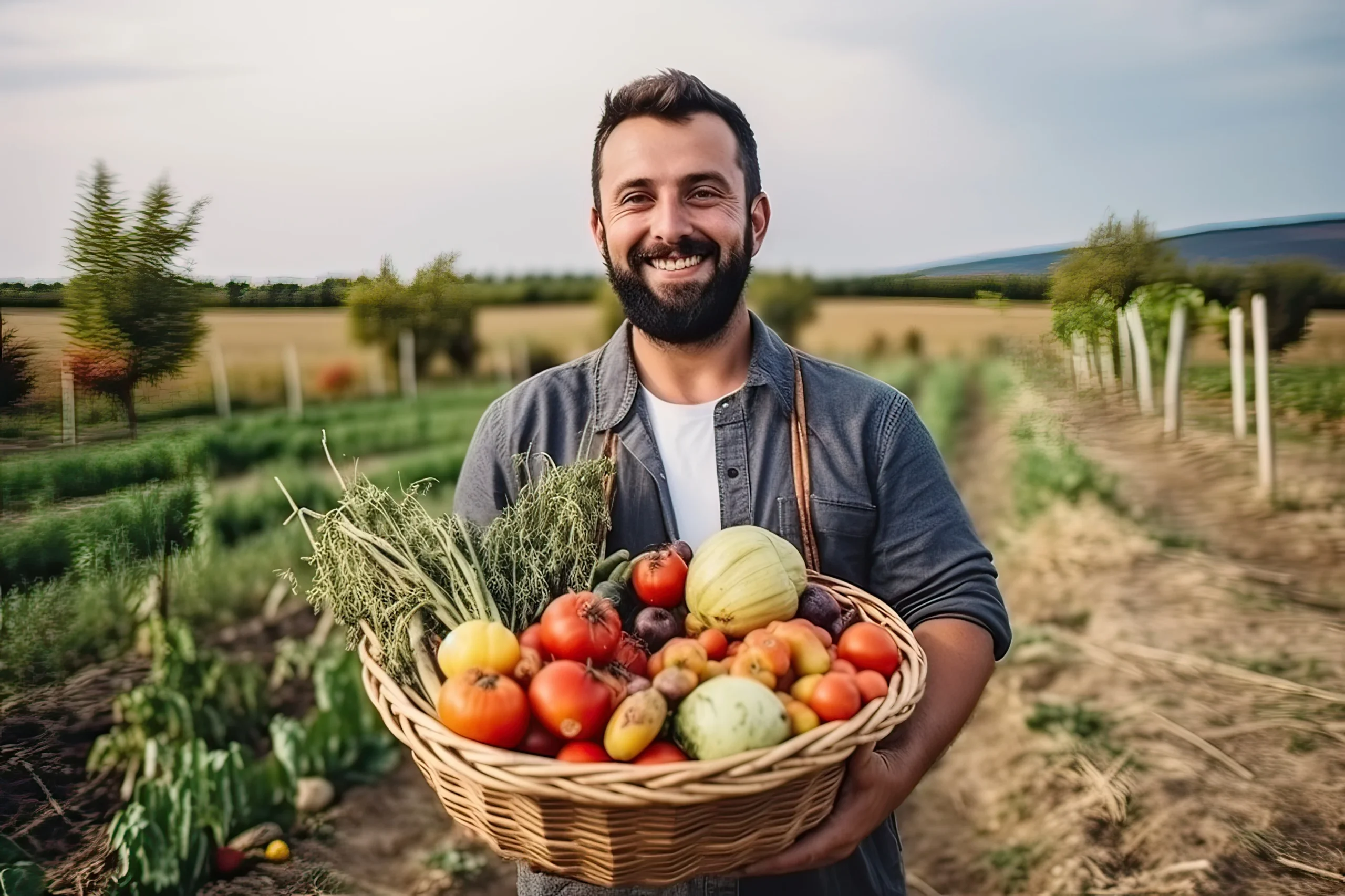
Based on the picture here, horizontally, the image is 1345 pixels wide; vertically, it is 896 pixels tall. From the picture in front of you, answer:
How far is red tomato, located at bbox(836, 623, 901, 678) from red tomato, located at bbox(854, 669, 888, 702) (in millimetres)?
66

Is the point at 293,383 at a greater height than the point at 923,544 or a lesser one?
greater

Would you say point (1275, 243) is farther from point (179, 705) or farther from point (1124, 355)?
point (179, 705)

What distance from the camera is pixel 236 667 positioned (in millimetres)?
5152

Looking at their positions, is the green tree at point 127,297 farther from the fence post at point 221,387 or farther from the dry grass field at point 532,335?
the fence post at point 221,387

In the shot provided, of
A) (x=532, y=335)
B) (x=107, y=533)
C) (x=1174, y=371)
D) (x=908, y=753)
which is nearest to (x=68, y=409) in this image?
(x=107, y=533)

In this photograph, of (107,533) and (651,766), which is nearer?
(651,766)

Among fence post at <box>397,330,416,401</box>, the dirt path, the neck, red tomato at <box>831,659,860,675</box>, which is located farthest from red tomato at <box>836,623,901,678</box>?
fence post at <box>397,330,416,401</box>

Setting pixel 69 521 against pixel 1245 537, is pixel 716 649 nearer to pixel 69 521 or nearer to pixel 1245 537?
pixel 69 521

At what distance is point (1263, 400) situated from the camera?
525cm

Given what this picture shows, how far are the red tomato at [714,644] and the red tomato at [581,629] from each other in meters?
0.18

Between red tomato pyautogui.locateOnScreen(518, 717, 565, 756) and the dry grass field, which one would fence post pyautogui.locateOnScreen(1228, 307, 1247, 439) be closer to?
the dry grass field

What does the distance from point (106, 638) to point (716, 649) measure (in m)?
3.42

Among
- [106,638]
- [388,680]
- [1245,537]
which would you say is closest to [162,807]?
[106,638]

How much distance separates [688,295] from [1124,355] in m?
1.78
